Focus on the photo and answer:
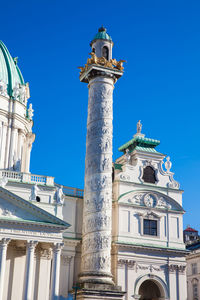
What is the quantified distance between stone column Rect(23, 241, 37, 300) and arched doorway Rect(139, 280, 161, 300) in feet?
44.8

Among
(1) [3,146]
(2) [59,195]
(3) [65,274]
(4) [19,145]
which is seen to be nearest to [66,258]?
(3) [65,274]

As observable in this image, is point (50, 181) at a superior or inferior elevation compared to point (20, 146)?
inferior

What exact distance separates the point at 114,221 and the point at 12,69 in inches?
797

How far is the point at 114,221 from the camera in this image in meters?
43.0

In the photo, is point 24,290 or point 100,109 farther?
point 100,109

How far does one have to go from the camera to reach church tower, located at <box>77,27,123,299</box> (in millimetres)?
34031

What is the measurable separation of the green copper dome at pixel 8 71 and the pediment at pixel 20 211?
17.1 meters

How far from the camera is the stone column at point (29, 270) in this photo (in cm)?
3334

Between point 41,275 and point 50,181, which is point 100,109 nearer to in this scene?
point 50,181

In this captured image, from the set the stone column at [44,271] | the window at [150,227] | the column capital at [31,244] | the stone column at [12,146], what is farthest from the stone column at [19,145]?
the column capital at [31,244]

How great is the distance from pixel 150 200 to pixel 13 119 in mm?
16040

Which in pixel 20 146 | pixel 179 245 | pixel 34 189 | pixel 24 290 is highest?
pixel 20 146

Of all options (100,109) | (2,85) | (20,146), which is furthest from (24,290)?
(2,85)

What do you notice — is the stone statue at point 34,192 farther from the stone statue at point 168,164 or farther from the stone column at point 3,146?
the stone statue at point 168,164
